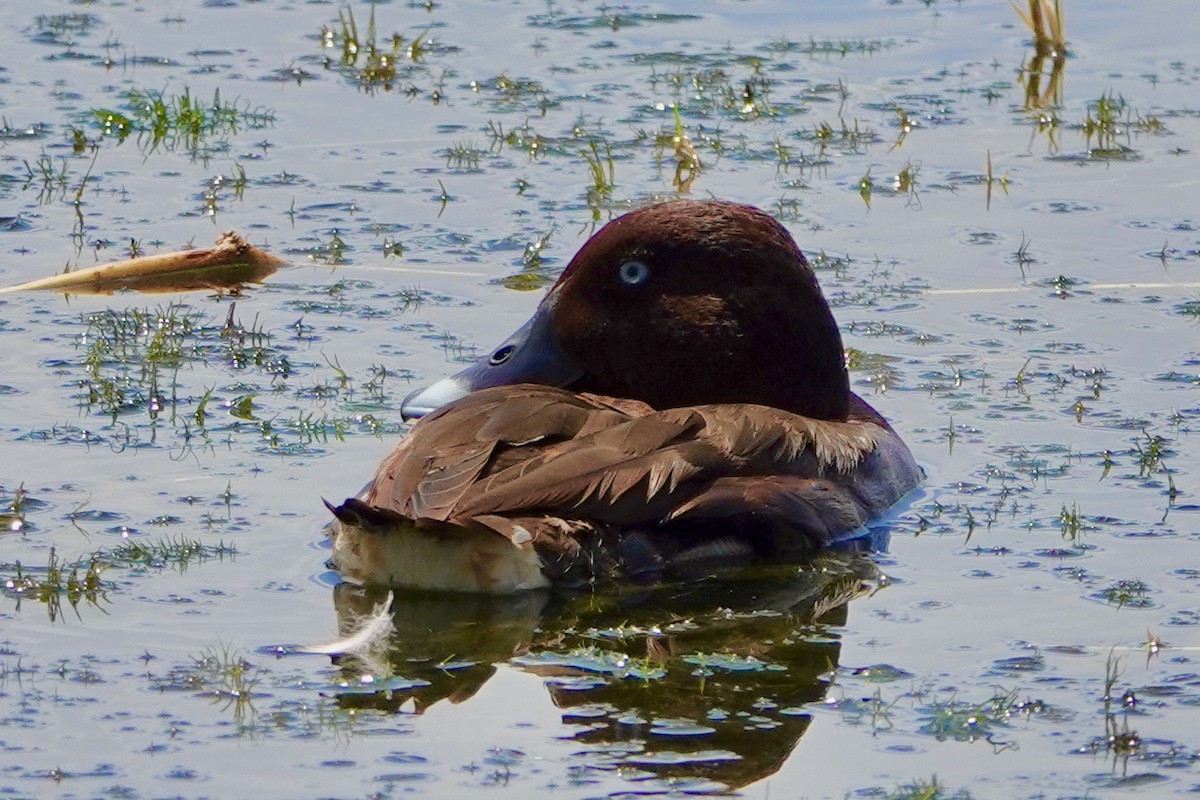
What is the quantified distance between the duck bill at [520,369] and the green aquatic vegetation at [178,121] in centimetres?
413

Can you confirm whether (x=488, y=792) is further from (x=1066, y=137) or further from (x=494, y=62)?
(x=494, y=62)

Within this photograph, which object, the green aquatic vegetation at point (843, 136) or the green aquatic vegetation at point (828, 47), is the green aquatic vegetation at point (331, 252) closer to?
the green aquatic vegetation at point (843, 136)

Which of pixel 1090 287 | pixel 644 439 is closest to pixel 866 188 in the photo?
pixel 1090 287

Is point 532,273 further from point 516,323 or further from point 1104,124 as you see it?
point 1104,124

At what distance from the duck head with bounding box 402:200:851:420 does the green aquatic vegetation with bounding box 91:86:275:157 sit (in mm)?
4360

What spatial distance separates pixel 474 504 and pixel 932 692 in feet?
4.70

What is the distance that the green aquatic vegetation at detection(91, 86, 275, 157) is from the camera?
1205 cm

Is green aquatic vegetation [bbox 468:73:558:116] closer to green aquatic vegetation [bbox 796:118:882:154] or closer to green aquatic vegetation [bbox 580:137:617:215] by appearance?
green aquatic vegetation [bbox 580:137:617:215]

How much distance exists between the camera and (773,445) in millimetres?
7309

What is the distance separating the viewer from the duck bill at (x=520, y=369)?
26.6ft

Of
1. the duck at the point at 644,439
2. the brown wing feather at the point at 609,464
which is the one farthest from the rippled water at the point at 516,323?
the brown wing feather at the point at 609,464

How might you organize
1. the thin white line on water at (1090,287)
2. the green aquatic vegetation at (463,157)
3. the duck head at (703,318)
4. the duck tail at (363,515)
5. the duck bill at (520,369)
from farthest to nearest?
the green aquatic vegetation at (463,157), the thin white line on water at (1090,287), the duck bill at (520,369), the duck head at (703,318), the duck tail at (363,515)

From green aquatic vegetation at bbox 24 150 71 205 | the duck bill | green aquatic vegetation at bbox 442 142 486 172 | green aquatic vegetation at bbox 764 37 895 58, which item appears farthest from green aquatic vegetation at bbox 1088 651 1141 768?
green aquatic vegetation at bbox 764 37 895 58

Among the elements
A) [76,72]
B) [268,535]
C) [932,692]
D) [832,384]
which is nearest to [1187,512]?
[832,384]
